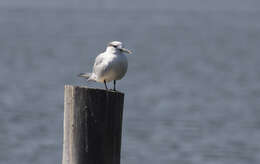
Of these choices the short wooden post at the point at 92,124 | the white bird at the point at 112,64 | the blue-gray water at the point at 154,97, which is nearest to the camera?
the short wooden post at the point at 92,124

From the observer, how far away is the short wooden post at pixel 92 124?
17.9 feet

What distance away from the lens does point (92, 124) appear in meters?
5.49

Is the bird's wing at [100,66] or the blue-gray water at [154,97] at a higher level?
the blue-gray water at [154,97]

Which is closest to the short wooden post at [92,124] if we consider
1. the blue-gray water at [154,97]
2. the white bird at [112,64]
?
the white bird at [112,64]

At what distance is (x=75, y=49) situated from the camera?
123ft

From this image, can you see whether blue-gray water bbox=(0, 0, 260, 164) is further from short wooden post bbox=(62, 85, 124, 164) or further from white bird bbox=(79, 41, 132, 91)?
short wooden post bbox=(62, 85, 124, 164)

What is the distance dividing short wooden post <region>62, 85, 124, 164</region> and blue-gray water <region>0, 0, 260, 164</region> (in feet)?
26.6

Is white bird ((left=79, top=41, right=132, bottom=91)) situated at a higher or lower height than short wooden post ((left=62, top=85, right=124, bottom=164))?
higher

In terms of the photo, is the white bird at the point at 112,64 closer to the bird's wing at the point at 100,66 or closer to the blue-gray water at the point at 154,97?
the bird's wing at the point at 100,66

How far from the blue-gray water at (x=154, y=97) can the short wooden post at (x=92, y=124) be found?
810 centimetres

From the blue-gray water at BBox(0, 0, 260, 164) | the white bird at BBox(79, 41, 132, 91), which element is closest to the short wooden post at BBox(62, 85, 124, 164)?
the white bird at BBox(79, 41, 132, 91)

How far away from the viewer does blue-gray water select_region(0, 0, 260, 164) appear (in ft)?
48.8

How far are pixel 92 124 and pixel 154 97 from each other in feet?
52.3

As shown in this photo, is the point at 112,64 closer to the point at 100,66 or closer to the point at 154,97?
the point at 100,66
